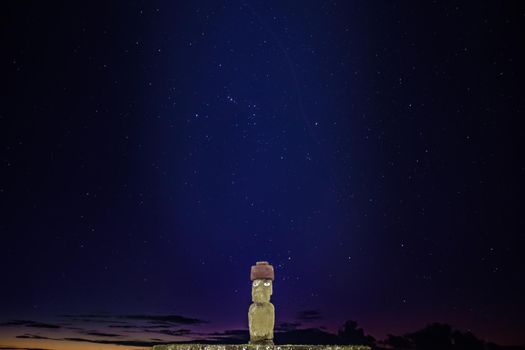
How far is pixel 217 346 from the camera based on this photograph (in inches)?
424

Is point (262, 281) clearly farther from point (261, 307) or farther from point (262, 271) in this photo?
point (261, 307)

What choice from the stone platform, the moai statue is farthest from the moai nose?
the stone platform

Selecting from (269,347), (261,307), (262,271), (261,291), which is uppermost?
(262,271)

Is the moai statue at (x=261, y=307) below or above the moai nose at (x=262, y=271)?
below

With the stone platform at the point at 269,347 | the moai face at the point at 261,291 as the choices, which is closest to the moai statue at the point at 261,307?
the moai face at the point at 261,291

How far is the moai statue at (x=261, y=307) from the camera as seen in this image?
12078 mm

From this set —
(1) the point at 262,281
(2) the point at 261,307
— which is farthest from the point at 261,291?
(2) the point at 261,307

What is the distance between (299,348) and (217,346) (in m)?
1.49

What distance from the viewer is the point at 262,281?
12.5 metres

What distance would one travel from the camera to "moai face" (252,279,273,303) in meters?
12.4

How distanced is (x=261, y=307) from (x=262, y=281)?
1.76ft

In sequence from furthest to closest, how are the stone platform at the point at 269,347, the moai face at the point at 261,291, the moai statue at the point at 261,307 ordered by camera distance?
the moai face at the point at 261,291, the moai statue at the point at 261,307, the stone platform at the point at 269,347

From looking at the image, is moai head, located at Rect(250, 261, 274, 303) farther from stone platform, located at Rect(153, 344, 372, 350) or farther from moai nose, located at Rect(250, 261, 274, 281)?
stone platform, located at Rect(153, 344, 372, 350)

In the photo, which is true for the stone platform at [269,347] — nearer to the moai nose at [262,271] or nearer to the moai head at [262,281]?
the moai head at [262,281]
